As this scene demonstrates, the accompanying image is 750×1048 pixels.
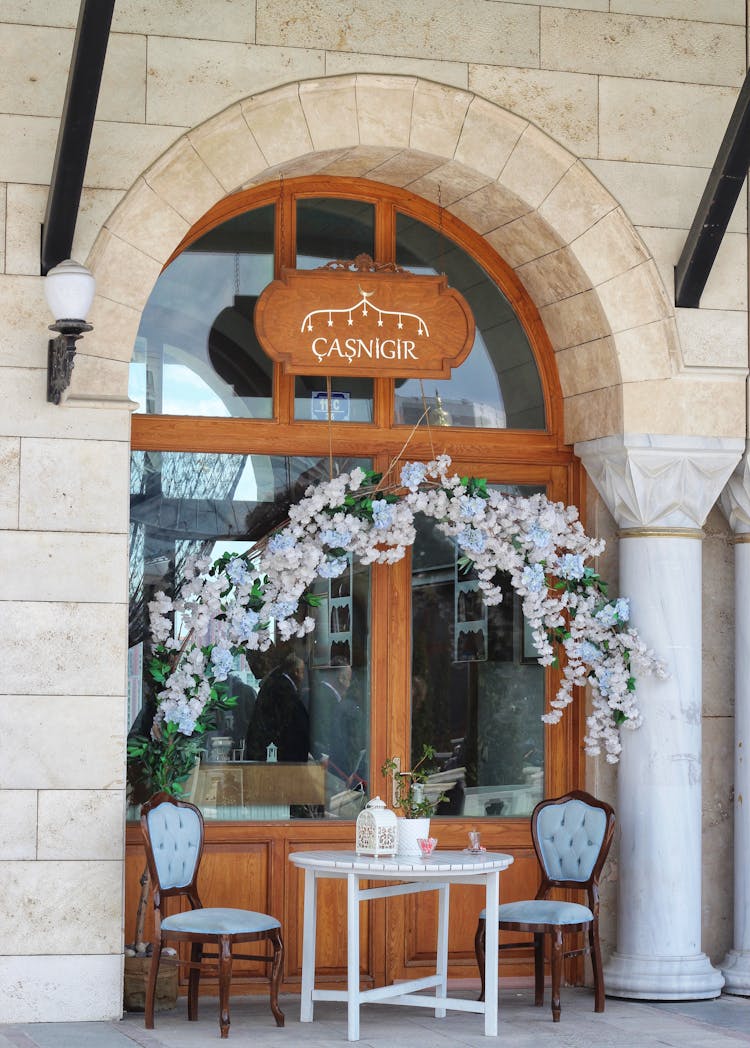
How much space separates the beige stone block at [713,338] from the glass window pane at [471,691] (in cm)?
136

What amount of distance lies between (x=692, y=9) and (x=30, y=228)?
3188 mm

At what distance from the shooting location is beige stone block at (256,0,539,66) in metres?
6.68

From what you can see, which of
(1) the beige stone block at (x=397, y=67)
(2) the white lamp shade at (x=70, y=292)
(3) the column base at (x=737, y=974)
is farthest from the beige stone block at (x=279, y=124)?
(3) the column base at (x=737, y=974)

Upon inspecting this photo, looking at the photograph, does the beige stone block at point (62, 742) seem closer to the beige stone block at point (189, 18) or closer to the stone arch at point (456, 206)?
the stone arch at point (456, 206)

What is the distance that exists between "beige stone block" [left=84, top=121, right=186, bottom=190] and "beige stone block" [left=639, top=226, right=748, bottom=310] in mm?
2184

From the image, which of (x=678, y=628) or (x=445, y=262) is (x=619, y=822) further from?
(x=445, y=262)

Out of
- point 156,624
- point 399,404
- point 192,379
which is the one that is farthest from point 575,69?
point 156,624

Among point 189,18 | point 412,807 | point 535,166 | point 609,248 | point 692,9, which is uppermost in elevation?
point 692,9

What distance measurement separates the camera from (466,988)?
7.14 metres

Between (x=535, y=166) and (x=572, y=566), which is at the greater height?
(x=535, y=166)

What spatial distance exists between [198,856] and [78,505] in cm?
149

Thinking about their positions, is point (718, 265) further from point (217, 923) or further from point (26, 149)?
point (217, 923)

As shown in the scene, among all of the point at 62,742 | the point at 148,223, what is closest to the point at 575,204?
the point at 148,223

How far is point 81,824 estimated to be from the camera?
20.4 feet
